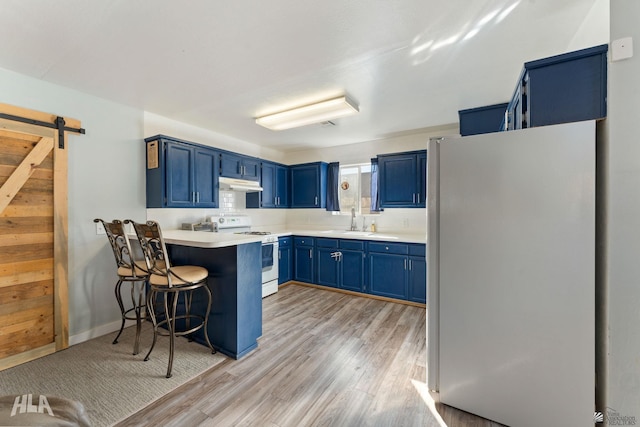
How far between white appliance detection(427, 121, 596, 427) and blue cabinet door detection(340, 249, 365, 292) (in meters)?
2.16

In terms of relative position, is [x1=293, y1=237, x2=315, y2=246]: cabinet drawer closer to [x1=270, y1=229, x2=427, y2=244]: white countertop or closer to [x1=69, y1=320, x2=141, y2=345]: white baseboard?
[x1=270, y1=229, x2=427, y2=244]: white countertop

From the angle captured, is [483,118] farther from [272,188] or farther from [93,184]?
[93,184]

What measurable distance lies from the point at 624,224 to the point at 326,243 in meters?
3.31

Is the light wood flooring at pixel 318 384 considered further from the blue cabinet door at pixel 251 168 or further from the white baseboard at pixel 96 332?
the blue cabinet door at pixel 251 168

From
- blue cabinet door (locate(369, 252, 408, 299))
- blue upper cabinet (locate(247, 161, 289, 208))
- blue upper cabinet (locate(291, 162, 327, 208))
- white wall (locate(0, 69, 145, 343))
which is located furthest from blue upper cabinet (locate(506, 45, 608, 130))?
white wall (locate(0, 69, 145, 343))

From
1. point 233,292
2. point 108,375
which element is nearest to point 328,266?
point 233,292

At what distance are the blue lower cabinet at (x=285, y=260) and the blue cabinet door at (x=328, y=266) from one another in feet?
1.70

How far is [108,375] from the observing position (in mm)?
2045

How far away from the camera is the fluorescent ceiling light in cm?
282

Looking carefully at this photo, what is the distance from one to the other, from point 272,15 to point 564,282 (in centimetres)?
225

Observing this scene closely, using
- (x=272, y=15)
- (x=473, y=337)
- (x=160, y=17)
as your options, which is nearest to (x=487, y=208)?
(x=473, y=337)

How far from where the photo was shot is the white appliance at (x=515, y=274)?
1378 mm

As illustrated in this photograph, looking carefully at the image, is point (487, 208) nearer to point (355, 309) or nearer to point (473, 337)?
point (473, 337)

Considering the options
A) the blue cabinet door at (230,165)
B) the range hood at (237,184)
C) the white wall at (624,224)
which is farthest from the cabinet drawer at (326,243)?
the white wall at (624,224)
